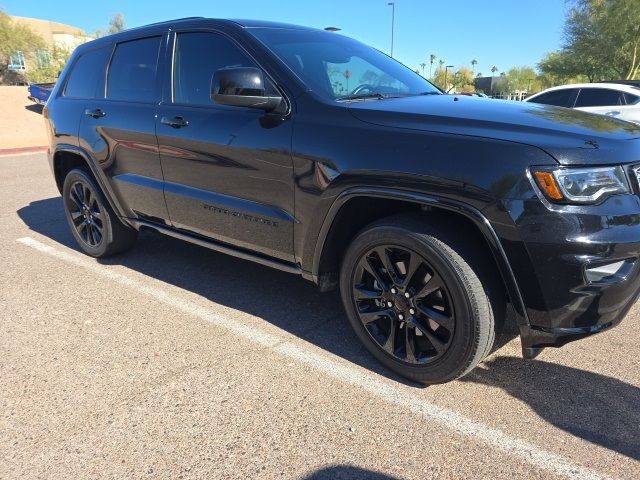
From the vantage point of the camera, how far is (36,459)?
2.10m

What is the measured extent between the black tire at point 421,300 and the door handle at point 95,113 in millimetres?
2555

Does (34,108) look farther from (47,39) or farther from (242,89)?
(47,39)

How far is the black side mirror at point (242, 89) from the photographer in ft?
8.57

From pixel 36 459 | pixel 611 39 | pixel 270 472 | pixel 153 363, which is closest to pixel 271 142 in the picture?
pixel 153 363

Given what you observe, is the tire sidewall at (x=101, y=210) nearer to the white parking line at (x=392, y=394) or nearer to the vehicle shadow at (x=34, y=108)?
the white parking line at (x=392, y=394)

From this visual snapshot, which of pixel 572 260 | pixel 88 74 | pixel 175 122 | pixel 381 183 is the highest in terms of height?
pixel 88 74

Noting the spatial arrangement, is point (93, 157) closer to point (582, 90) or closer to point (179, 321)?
point (179, 321)

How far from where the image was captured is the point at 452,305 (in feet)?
7.59

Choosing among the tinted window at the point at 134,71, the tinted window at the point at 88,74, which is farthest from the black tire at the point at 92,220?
the tinted window at the point at 134,71

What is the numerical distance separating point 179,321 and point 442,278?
1.86 meters

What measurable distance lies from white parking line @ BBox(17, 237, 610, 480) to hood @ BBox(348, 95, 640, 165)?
1.21 metres

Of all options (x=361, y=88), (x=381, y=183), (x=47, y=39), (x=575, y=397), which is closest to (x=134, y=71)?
(x=361, y=88)

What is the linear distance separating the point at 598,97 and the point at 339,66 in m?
7.99

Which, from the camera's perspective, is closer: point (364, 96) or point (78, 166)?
point (364, 96)
